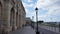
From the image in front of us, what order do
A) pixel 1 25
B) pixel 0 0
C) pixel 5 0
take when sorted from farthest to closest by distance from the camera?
1. pixel 5 0
2. pixel 1 25
3. pixel 0 0

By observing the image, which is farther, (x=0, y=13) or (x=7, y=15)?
(x=7, y=15)

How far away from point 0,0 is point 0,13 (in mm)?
3009

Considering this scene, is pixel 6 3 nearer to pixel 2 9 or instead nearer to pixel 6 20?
pixel 2 9

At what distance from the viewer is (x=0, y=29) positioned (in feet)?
80.2

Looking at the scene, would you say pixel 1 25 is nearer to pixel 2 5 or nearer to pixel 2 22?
pixel 2 22

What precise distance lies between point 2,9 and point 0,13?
1.22 meters

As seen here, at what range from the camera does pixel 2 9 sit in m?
25.8

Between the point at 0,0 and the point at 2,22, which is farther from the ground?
the point at 0,0

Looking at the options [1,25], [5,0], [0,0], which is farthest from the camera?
[5,0]

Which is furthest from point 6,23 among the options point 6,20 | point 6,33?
point 6,33

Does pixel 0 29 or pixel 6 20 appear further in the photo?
pixel 6 20

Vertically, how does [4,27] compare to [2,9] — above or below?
below

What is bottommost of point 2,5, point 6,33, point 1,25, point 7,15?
point 6,33

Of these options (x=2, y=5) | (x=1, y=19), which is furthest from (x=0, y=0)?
(x=1, y=19)
